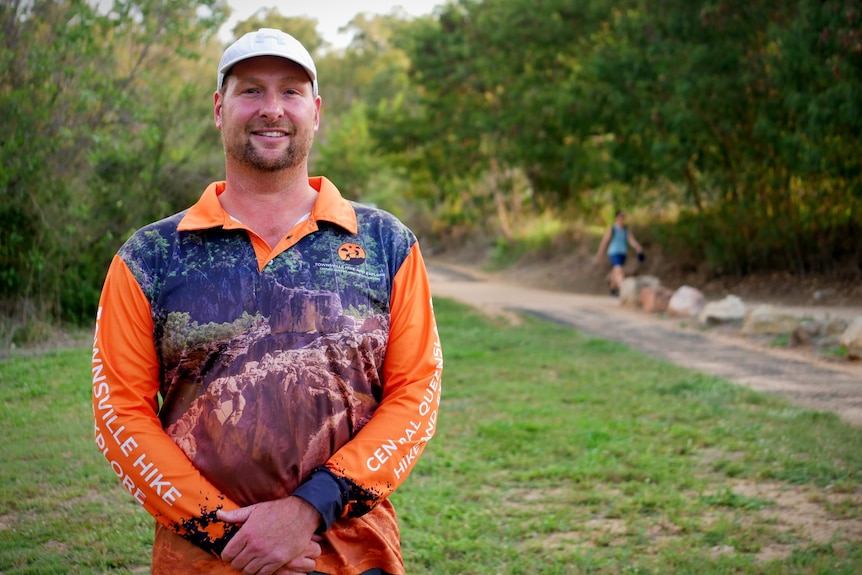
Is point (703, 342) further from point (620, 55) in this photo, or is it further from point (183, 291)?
point (183, 291)

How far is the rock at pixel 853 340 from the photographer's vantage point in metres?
9.93

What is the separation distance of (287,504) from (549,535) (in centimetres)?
312

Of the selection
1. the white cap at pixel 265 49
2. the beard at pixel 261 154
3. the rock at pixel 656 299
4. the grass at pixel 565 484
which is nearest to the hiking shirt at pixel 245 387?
the beard at pixel 261 154

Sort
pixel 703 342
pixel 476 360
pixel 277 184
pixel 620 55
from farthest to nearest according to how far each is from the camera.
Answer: pixel 620 55 < pixel 703 342 < pixel 476 360 < pixel 277 184

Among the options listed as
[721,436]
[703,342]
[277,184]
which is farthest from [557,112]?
[277,184]

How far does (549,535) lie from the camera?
4988 millimetres

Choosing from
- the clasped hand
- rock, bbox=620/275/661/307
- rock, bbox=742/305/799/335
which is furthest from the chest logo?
rock, bbox=620/275/661/307

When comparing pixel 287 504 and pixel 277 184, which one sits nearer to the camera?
pixel 287 504

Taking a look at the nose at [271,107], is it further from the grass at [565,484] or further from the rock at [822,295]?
the rock at [822,295]

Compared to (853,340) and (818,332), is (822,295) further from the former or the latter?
(853,340)

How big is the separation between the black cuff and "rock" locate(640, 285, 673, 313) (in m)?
14.1

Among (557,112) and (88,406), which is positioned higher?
(557,112)

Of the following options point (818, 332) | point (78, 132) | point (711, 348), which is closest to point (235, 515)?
point (78, 132)

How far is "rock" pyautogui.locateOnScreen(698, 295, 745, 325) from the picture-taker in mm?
13328
